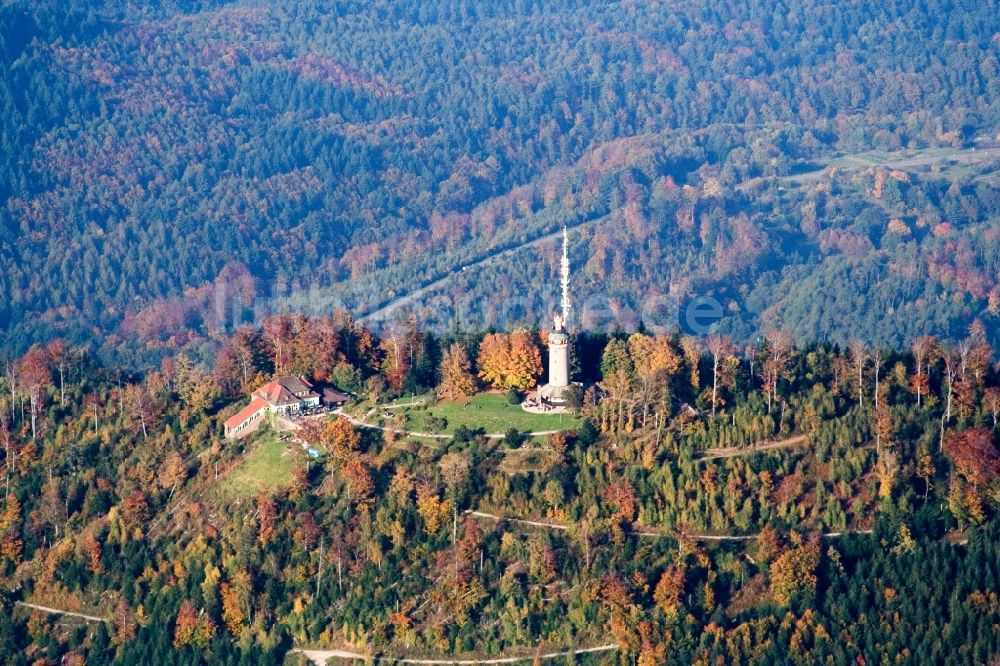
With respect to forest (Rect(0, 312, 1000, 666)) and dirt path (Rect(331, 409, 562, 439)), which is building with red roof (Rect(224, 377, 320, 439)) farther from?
dirt path (Rect(331, 409, 562, 439))

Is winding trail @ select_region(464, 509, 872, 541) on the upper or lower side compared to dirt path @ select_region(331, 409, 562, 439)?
lower

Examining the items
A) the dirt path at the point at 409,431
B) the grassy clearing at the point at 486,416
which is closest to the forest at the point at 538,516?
the dirt path at the point at 409,431

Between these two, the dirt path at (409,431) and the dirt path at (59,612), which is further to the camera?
the dirt path at (409,431)

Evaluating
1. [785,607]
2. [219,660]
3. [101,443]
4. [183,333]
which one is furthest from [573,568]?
[183,333]

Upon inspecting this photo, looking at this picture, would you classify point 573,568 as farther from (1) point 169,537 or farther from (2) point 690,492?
(1) point 169,537

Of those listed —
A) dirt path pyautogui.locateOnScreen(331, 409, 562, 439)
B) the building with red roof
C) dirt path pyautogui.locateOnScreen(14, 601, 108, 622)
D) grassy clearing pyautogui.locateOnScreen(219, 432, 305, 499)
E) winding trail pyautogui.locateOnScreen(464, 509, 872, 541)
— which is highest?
the building with red roof

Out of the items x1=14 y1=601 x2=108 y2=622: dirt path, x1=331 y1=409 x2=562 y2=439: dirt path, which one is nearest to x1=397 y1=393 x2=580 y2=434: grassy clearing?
x1=331 y1=409 x2=562 y2=439: dirt path

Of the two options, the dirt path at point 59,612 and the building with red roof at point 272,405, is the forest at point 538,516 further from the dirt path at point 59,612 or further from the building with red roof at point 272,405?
the building with red roof at point 272,405
